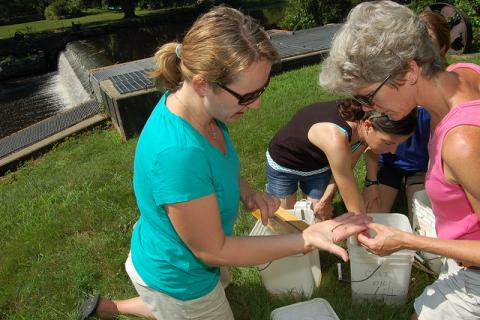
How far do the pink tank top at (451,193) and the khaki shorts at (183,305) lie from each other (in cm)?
120

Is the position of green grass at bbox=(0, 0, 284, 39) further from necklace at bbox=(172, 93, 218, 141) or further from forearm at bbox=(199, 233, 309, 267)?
forearm at bbox=(199, 233, 309, 267)

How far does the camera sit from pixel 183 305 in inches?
92.0

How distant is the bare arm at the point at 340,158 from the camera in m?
2.81

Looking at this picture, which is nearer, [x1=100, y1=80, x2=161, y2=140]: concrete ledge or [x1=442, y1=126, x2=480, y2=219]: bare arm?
[x1=442, y1=126, x2=480, y2=219]: bare arm

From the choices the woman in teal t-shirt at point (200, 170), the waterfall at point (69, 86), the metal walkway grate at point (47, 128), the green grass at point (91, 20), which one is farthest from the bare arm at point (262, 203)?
→ the green grass at point (91, 20)

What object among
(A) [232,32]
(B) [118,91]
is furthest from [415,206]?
(B) [118,91]

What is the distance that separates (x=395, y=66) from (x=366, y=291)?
1675 mm

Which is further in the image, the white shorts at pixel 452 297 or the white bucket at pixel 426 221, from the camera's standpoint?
the white bucket at pixel 426 221

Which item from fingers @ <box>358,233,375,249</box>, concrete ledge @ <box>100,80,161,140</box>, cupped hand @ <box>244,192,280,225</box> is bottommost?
concrete ledge @ <box>100,80,161,140</box>

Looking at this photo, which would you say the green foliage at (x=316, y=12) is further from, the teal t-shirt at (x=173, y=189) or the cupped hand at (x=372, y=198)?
the teal t-shirt at (x=173, y=189)

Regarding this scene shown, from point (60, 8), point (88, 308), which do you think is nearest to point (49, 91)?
point (88, 308)

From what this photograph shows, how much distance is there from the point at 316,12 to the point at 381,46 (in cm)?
1428

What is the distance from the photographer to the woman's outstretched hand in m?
2.08

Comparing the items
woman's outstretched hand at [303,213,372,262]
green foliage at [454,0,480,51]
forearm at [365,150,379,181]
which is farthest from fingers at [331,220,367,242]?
green foliage at [454,0,480,51]
